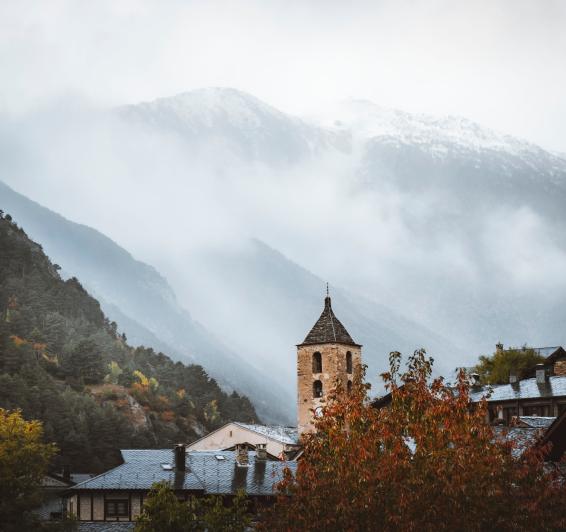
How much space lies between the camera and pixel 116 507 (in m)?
66.8

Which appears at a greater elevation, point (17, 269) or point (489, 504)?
point (17, 269)

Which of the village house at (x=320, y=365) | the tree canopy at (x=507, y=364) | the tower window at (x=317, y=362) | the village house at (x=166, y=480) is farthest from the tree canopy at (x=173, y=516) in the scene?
the tree canopy at (x=507, y=364)

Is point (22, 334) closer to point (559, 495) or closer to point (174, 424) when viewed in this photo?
point (174, 424)

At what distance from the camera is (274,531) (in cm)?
3469

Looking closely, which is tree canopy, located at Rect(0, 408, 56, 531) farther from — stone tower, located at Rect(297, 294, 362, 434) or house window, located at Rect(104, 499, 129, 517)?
stone tower, located at Rect(297, 294, 362, 434)

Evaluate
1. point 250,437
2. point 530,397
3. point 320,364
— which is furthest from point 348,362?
point 530,397

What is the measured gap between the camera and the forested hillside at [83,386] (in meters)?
128

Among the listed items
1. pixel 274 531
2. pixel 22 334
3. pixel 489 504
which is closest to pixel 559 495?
pixel 489 504

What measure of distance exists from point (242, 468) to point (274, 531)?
3824cm

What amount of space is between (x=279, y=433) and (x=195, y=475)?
34.0 m

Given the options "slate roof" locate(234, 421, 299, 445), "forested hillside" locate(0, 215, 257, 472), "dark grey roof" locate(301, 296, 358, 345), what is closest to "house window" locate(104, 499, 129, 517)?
"dark grey roof" locate(301, 296, 358, 345)

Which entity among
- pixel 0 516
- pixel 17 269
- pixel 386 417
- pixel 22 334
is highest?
pixel 17 269

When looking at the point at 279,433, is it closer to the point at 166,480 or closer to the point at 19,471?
the point at 166,480

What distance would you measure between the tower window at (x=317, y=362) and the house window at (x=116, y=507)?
30748 millimetres
